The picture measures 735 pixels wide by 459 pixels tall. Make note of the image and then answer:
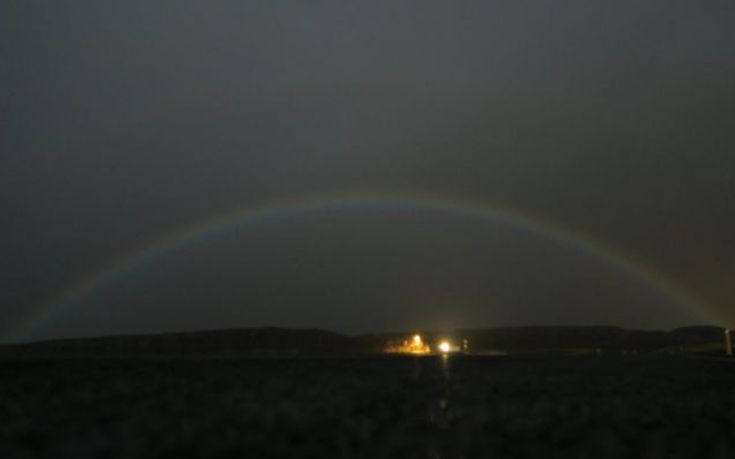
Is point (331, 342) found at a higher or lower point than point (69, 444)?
higher

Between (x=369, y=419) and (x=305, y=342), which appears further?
(x=305, y=342)

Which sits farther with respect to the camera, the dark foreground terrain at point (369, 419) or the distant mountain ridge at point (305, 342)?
the distant mountain ridge at point (305, 342)

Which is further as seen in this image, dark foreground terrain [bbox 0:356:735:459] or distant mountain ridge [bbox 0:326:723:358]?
distant mountain ridge [bbox 0:326:723:358]

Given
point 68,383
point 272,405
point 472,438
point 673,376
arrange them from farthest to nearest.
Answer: point 673,376, point 68,383, point 272,405, point 472,438

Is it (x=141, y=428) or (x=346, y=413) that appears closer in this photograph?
(x=141, y=428)

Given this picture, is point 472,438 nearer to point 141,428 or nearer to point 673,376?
point 141,428

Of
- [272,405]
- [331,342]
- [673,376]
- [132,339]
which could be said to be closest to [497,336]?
[331,342]

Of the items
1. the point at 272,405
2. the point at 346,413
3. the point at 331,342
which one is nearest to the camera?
the point at 346,413
